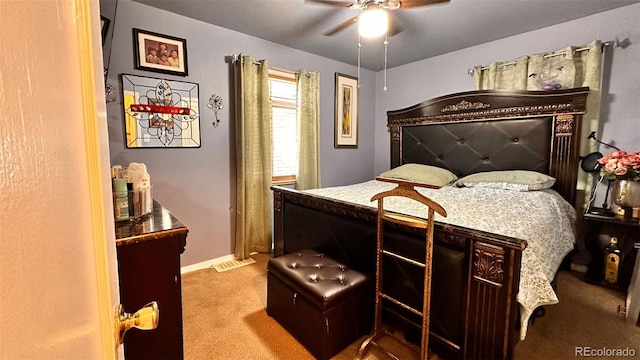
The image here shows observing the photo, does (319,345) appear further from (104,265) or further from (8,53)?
(8,53)

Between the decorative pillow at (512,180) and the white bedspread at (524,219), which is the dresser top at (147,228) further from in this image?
the decorative pillow at (512,180)

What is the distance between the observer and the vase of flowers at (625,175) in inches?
87.7

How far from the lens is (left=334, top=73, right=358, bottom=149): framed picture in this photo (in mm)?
4008

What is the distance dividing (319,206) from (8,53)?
2141mm

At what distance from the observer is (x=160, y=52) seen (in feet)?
8.54

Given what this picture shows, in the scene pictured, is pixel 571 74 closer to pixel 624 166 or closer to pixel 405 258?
pixel 624 166

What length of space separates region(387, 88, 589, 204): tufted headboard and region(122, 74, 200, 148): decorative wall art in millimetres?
2559

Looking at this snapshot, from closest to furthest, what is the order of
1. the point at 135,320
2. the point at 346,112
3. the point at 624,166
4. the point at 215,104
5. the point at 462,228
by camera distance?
1. the point at 135,320
2. the point at 462,228
3. the point at 624,166
4. the point at 215,104
5. the point at 346,112

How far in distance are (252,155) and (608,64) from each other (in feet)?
11.1

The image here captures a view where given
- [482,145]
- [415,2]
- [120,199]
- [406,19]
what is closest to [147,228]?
[120,199]

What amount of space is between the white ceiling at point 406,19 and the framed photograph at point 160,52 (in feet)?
0.83

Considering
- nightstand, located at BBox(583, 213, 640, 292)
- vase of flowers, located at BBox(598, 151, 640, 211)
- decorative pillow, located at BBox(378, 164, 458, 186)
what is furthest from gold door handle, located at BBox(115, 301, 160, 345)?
nightstand, located at BBox(583, 213, 640, 292)

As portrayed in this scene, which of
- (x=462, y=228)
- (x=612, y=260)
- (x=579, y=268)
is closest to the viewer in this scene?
(x=462, y=228)

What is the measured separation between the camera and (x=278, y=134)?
3.47 meters
